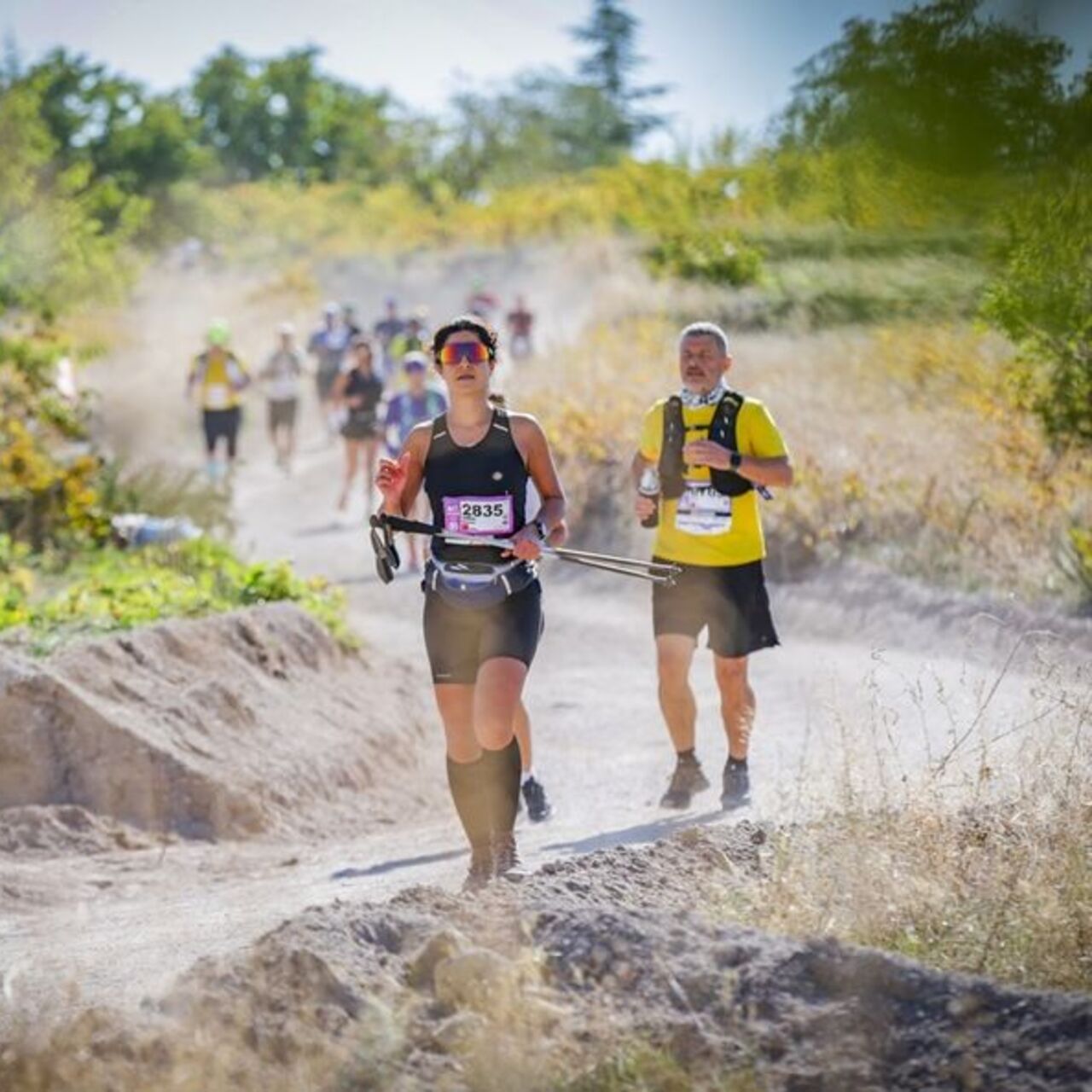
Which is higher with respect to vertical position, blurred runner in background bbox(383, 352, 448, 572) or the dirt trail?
blurred runner in background bbox(383, 352, 448, 572)

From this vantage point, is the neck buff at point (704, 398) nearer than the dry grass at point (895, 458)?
Yes

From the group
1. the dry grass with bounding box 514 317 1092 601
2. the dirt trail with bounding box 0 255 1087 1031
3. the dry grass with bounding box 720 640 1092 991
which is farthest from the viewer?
the dry grass with bounding box 514 317 1092 601

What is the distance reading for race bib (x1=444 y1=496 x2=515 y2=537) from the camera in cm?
719

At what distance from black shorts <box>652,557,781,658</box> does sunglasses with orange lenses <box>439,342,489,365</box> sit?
1858 millimetres

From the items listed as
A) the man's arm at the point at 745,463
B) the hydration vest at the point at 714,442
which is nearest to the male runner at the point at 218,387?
the hydration vest at the point at 714,442

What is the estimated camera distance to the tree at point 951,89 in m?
6.39

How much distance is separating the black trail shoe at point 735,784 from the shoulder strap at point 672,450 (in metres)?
1.06

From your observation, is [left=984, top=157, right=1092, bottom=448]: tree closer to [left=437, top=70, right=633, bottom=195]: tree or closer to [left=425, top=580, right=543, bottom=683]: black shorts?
[left=425, top=580, right=543, bottom=683]: black shorts

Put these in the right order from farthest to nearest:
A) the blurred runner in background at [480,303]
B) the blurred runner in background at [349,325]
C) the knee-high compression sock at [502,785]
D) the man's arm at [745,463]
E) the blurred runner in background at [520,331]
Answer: the blurred runner in background at [520,331], the blurred runner in background at [480,303], the blurred runner in background at [349,325], the man's arm at [745,463], the knee-high compression sock at [502,785]

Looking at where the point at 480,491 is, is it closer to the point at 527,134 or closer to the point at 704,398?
the point at 704,398

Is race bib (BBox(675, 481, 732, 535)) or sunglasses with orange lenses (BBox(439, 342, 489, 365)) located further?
race bib (BBox(675, 481, 732, 535))

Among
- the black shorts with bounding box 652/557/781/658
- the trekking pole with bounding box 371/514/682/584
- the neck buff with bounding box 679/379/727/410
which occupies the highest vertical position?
the neck buff with bounding box 679/379/727/410

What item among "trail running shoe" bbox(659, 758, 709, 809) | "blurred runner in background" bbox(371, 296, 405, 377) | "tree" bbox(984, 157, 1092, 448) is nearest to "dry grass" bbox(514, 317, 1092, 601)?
"tree" bbox(984, 157, 1092, 448)

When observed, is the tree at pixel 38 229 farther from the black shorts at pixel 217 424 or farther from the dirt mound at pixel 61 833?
the dirt mound at pixel 61 833
